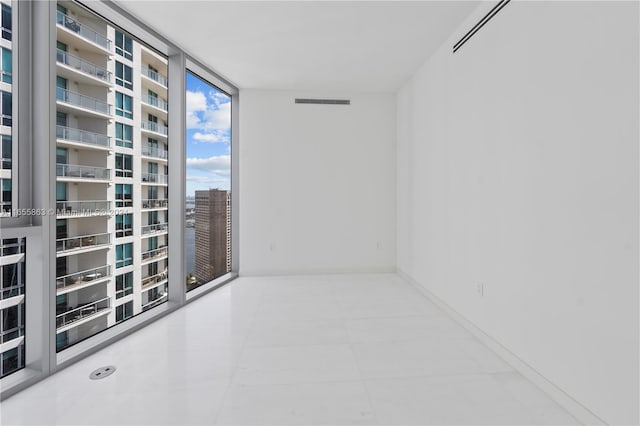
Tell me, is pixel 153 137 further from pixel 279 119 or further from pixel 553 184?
pixel 553 184

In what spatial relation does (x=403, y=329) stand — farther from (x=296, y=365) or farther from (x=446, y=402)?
(x=296, y=365)

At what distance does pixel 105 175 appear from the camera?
97.0 inches

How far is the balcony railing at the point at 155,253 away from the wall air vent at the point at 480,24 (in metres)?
3.72

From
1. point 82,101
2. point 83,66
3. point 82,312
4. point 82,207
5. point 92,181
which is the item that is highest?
point 83,66

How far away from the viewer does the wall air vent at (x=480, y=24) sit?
2.22 meters

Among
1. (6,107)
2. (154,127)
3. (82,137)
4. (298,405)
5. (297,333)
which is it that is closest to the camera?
(298,405)

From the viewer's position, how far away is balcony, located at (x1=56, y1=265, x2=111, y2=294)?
2.15 m

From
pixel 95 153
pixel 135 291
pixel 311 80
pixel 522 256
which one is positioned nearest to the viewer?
pixel 522 256

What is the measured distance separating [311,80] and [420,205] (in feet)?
7.66

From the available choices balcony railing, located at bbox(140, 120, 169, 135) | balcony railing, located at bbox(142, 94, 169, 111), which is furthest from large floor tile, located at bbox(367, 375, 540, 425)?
balcony railing, located at bbox(142, 94, 169, 111)

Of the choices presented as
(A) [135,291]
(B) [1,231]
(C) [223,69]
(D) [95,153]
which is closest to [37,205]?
(B) [1,231]

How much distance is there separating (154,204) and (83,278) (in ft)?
3.19

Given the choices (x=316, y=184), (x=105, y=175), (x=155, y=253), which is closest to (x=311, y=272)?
(x=316, y=184)

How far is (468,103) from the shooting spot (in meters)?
2.66
